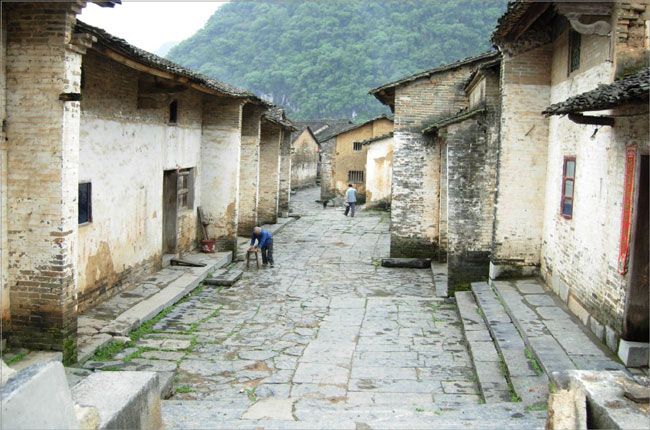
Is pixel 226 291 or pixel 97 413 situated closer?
pixel 97 413

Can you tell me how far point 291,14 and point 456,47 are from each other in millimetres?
26413

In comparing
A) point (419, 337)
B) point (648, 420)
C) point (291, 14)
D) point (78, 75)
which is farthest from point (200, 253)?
A: point (291, 14)

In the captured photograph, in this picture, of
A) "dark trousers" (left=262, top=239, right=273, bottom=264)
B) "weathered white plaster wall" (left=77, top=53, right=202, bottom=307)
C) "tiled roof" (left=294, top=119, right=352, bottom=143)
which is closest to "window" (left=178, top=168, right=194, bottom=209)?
"weathered white plaster wall" (left=77, top=53, right=202, bottom=307)

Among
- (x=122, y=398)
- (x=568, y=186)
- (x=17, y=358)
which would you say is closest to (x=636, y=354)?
(x=568, y=186)

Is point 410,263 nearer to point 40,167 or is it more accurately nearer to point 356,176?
point 40,167

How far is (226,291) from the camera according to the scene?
12.5 m

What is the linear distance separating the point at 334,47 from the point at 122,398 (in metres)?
71.8

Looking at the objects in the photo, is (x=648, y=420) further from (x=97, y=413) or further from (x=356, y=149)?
(x=356, y=149)

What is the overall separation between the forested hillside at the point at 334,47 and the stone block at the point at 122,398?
6089 centimetres

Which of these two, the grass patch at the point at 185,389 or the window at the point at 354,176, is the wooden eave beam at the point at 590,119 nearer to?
the grass patch at the point at 185,389

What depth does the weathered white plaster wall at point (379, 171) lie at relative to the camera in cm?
2819

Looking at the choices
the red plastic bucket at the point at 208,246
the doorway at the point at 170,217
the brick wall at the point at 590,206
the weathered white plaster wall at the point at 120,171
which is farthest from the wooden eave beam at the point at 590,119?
the red plastic bucket at the point at 208,246

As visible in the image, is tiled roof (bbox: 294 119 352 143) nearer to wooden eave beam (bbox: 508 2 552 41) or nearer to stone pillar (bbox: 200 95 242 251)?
stone pillar (bbox: 200 95 242 251)

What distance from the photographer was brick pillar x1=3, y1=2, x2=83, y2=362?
6945mm
